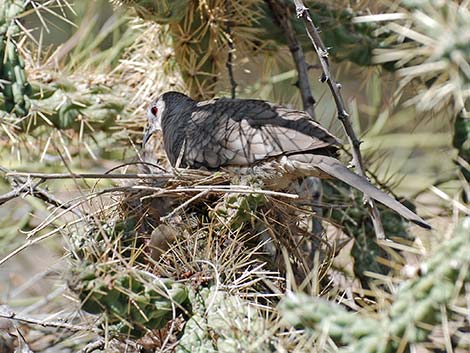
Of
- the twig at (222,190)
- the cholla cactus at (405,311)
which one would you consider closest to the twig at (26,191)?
the twig at (222,190)

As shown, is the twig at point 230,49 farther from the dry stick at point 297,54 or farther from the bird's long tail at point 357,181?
the bird's long tail at point 357,181

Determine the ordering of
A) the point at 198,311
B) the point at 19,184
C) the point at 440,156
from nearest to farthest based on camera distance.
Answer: the point at 198,311, the point at 19,184, the point at 440,156

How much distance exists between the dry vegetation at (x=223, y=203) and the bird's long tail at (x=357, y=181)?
0.48 feet

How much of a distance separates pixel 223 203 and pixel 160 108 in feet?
3.89

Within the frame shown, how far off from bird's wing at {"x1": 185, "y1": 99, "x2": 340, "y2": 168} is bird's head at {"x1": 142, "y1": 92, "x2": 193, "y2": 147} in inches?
8.0

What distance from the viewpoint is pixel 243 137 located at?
3.72 meters

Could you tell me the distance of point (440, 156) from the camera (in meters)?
4.64

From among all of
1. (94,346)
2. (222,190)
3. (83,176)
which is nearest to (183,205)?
(222,190)

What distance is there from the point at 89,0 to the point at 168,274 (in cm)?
305

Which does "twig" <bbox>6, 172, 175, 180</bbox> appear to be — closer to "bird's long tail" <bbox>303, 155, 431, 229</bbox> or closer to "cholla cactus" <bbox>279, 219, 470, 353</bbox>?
"bird's long tail" <bbox>303, 155, 431, 229</bbox>

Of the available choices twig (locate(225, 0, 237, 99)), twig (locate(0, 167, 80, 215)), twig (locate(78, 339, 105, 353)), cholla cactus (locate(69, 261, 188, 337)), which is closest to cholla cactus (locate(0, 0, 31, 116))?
twig (locate(0, 167, 80, 215))

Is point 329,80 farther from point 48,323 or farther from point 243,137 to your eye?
point 48,323

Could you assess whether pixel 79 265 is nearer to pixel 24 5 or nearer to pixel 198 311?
pixel 198 311

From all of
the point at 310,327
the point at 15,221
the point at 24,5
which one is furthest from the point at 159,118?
the point at 310,327
